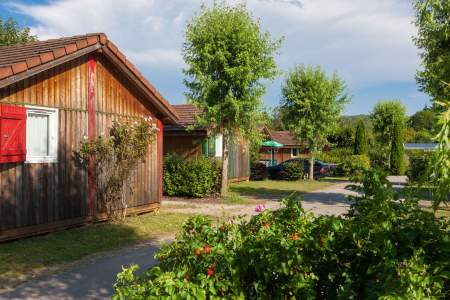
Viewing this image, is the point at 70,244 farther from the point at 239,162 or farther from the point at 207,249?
the point at 239,162

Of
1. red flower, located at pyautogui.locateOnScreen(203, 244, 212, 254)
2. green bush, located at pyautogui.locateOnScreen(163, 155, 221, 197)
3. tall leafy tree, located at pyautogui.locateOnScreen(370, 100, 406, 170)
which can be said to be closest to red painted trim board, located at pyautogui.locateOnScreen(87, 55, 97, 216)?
green bush, located at pyautogui.locateOnScreen(163, 155, 221, 197)

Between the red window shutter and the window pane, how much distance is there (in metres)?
0.48

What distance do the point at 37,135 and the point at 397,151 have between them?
33809 millimetres

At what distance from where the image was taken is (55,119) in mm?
10125

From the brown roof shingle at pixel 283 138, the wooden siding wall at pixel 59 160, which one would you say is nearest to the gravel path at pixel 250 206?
the wooden siding wall at pixel 59 160

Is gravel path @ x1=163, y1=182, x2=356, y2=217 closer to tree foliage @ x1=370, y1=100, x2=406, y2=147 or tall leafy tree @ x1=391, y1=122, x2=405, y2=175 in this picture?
tall leafy tree @ x1=391, y1=122, x2=405, y2=175

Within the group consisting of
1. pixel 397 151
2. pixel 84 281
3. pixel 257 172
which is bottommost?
pixel 84 281

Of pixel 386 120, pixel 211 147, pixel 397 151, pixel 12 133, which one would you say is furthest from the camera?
pixel 386 120

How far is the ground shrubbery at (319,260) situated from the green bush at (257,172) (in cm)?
2540

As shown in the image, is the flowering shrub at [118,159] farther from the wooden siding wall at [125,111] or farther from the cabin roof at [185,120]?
the cabin roof at [185,120]

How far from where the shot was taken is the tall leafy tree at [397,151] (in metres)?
37.4

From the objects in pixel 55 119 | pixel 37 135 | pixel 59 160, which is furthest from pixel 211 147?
pixel 37 135

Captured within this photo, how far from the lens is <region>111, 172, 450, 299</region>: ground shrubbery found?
292 centimetres

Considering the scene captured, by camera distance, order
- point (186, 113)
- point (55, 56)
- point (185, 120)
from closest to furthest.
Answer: point (55, 56) < point (185, 120) < point (186, 113)
